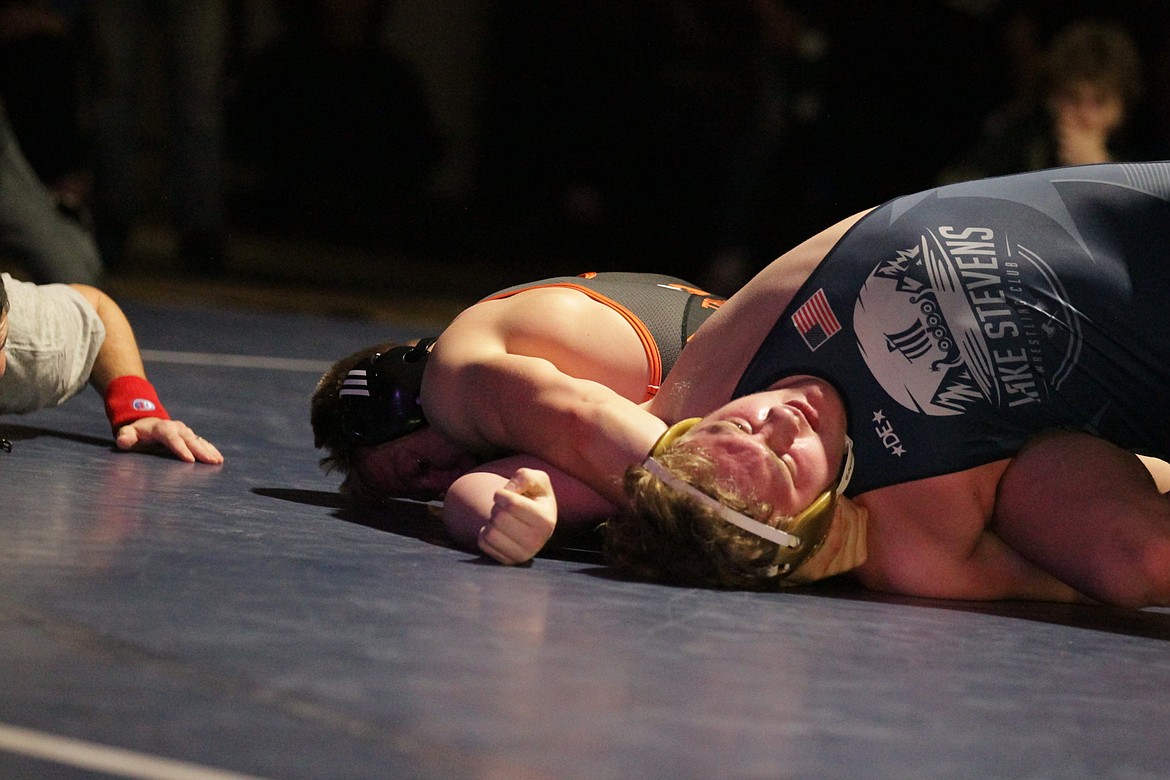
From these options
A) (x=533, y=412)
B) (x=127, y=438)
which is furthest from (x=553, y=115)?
A: (x=533, y=412)

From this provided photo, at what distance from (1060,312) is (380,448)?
3.51ft

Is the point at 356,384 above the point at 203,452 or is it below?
above

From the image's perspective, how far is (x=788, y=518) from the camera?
6.58 feet

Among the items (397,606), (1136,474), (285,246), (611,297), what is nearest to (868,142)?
(285,246)

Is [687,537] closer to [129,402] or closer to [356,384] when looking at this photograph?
[356,384]

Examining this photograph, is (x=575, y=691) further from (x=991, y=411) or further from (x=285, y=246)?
(x=285, y=246)

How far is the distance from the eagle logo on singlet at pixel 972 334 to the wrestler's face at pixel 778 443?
0.10 metres

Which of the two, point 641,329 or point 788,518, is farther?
point 641,329

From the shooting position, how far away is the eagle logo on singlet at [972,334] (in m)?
2.10

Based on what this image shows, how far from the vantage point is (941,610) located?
2.07 m

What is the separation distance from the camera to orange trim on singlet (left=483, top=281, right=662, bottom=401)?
2.56m

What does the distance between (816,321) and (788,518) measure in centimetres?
31

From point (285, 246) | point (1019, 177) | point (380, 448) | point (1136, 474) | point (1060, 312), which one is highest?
point (1019, 177)

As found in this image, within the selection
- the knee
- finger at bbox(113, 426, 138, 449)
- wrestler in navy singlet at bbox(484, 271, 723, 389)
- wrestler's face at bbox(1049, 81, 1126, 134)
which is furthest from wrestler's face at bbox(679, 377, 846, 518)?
wrestler's face at bbox(1049, 81, 1126, 134)
